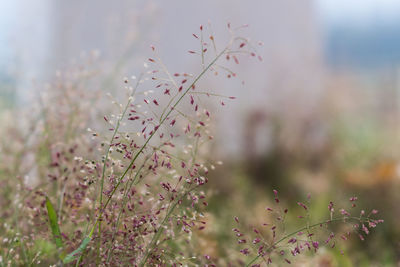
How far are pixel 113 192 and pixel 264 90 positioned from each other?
7.48 ft

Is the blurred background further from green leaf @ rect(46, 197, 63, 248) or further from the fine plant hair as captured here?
green leaf @ rect(46, 197, 63, 248)

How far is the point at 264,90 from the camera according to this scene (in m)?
2.82

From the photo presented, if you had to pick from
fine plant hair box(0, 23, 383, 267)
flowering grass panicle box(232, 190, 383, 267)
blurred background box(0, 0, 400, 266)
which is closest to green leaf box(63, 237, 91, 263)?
fine plant hair box(0, 23, 383, 267)

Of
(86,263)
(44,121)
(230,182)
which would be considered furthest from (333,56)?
(86,263)

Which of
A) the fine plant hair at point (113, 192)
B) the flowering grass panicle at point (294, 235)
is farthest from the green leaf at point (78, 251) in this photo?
the flowering grass panicle at point (294, 235)

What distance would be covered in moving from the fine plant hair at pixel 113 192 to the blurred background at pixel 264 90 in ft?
0.87

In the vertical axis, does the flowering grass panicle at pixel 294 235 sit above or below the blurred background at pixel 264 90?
above

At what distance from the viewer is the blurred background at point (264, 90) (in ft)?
5.20

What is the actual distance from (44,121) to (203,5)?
79.8 inches

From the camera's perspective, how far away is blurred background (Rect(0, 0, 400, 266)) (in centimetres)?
159

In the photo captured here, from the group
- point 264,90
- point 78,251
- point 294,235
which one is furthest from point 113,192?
point 264,90

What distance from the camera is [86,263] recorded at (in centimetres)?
65

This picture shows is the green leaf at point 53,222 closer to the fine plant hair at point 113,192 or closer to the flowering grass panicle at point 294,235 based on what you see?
the fine plant hair at point 113,192

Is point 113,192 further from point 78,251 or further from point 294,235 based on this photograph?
point 294,235
